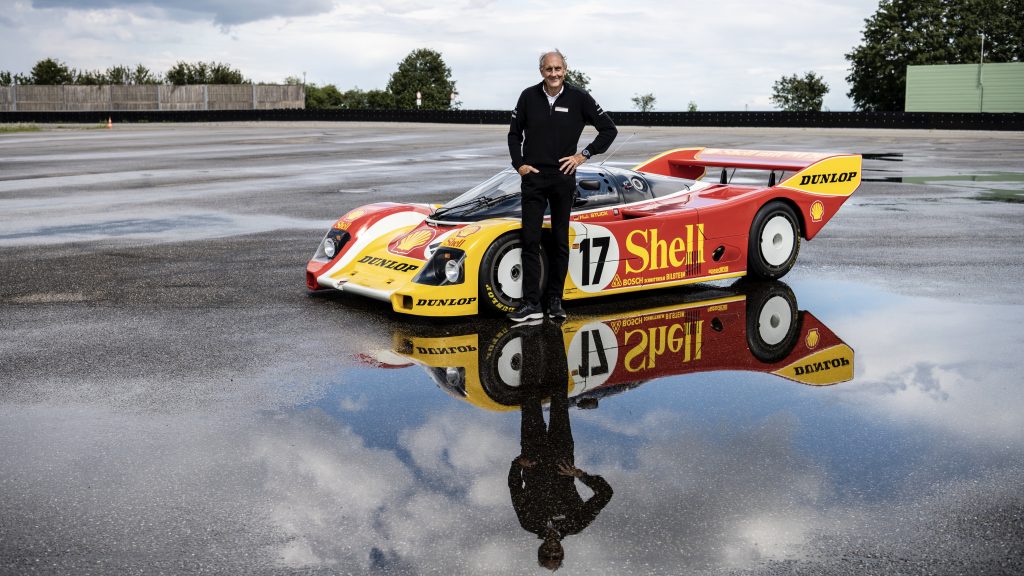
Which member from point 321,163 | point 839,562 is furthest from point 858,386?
point 321,163

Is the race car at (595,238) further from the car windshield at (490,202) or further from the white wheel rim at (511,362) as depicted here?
the white wheel rim at (511,362)

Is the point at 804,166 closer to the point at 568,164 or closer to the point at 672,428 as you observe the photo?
the point at 568,164

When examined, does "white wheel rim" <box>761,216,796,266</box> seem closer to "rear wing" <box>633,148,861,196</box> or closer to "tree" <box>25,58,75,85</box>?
"rear wing" <box>633,148,861,196</box>

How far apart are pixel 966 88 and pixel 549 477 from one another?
210ft

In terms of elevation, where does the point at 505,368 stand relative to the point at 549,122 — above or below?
below

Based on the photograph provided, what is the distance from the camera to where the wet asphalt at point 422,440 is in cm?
358

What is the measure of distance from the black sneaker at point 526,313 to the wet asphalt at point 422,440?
533mm

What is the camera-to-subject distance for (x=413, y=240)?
7.71m

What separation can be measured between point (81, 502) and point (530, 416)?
6.84 feet

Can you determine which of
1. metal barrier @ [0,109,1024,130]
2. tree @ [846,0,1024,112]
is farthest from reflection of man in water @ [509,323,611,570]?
tree @ [846,0,1024,112]

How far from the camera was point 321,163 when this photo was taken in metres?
24.1

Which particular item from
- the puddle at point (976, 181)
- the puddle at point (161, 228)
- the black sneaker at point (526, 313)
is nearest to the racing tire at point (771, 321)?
the black sneaker at point (526, 313)

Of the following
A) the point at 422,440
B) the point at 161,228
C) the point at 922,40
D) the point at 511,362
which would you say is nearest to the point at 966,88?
the point at 922,40

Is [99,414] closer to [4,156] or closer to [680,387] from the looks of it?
[680,387]
